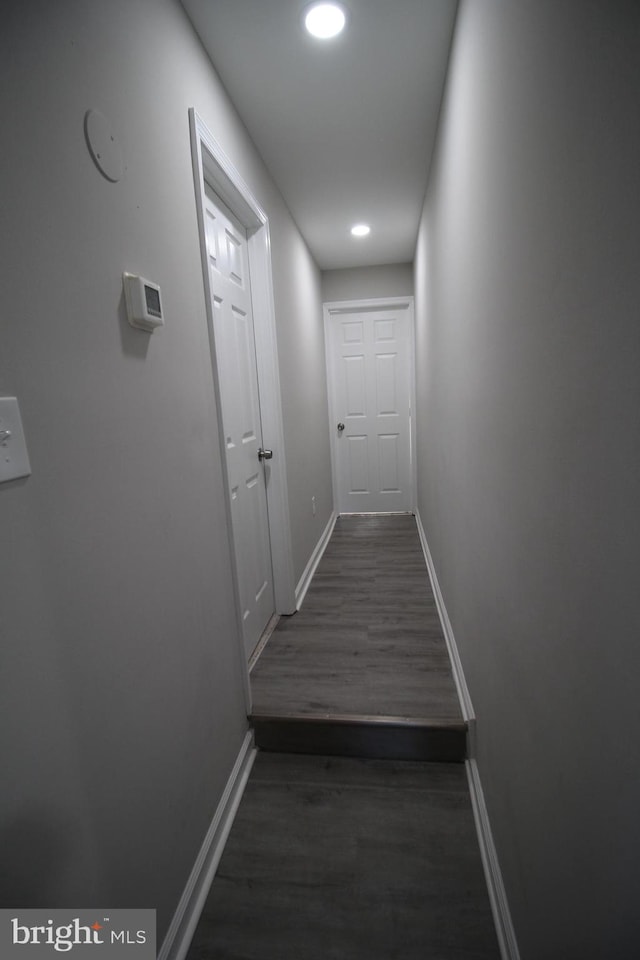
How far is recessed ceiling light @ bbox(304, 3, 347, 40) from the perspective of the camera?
132cm

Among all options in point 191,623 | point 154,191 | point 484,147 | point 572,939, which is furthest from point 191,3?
point 572,939

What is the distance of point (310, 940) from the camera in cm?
105

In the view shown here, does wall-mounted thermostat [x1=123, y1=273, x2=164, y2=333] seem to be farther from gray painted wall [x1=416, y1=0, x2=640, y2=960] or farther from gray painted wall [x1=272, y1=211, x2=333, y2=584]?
gray painted wall [x1=272, y1=211, x2=333, y2=584]

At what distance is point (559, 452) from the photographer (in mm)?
669

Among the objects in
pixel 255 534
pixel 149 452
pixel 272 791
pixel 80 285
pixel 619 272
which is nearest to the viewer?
pixel 619 272

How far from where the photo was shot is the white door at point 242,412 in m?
1.72

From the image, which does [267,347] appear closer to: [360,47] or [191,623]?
[360,47]

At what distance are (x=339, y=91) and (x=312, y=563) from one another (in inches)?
104

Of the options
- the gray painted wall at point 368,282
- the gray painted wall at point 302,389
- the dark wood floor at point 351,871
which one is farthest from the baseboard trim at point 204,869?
the gray painted wall at point 368,282

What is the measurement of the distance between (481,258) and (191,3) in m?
1.21

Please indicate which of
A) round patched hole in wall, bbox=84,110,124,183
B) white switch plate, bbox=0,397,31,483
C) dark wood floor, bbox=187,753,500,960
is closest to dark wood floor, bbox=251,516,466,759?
dark wood floor, bbox=187,753,500,960

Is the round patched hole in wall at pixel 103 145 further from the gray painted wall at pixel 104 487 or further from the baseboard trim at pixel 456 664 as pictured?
the baseboard trim at pixel 456 664

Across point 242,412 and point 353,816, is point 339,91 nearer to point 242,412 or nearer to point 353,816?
point 242,412

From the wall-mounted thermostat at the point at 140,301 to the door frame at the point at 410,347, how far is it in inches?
133
